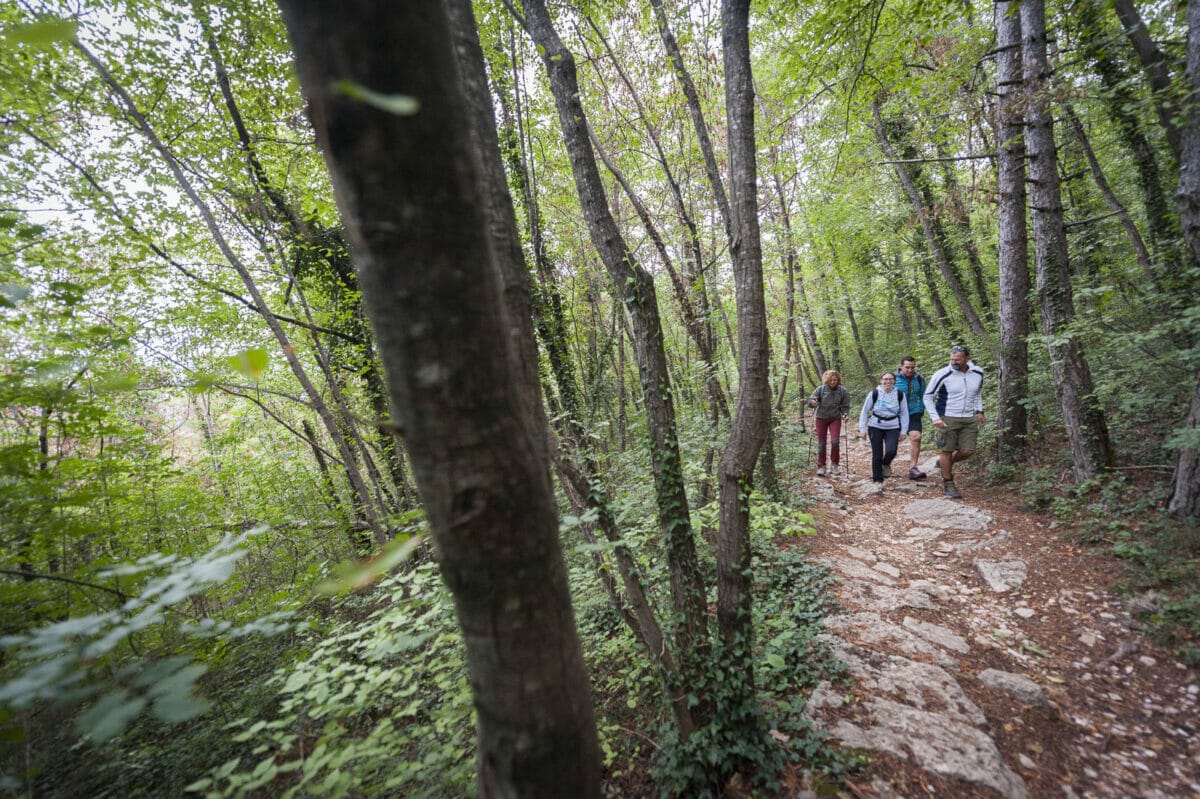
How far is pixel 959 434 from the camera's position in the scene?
6348 mm

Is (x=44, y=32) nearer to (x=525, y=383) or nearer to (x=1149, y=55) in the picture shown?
(x=525, y=383)

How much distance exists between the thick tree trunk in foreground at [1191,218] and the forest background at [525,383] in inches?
1.2

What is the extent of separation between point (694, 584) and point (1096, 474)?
17.4 feet

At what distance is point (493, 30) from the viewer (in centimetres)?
527

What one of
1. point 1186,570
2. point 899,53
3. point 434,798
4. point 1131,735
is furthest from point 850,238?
point 434,798

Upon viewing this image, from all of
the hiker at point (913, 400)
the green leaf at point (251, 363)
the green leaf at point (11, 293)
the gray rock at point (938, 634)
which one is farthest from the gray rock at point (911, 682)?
the green leaf at point (11, 293)

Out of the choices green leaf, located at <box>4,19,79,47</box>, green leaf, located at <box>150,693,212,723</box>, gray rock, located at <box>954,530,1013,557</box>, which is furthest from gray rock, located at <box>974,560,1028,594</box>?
green leaf, located at <box>4,19,79,47</box>

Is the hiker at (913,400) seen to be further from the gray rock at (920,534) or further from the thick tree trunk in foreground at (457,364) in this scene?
the thick tree trunk in foreground at (457,364)

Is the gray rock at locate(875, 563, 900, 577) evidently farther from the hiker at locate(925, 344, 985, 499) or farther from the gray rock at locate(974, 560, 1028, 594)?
the hiker at locate(925, 344, 985, 499)

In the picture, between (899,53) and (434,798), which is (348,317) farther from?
(899,53)

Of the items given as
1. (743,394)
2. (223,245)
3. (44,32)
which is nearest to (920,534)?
(743,394)

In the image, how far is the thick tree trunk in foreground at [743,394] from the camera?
2809 mm

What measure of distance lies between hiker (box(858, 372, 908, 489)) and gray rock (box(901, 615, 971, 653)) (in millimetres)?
3495

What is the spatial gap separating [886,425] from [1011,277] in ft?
8.21
